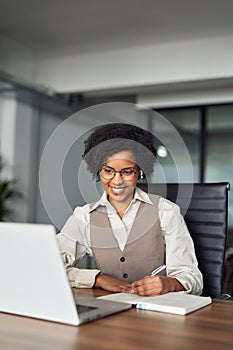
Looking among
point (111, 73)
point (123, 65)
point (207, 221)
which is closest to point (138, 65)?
point (123, 65)

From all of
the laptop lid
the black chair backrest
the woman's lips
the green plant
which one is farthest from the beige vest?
the green plant

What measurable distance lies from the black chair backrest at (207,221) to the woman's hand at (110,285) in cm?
50

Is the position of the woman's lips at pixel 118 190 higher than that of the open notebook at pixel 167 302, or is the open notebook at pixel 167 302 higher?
the woman's lips at pixel 118 190

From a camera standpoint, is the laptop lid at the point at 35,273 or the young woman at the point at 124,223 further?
the young woman at the point at 124,223

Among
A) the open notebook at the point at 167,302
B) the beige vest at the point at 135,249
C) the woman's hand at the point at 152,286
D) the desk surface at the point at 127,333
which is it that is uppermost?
the beige vest at the point at 135,249

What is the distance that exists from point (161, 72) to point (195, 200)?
3648 millimetres

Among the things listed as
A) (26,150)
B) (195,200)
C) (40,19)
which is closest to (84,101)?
(26,150)

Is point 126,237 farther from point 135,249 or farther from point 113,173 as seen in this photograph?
point 113,173

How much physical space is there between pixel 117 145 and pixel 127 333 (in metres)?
0.84

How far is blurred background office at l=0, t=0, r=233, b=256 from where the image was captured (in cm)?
488

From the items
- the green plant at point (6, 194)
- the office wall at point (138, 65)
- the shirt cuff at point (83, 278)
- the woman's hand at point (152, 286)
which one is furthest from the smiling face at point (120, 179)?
the green plant at point (6, 194)

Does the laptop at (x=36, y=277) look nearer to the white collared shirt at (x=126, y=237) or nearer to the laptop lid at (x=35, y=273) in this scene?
the laptop lid at (x=35, y=273)

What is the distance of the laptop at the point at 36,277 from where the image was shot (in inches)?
40.8

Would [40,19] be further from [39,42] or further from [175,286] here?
[175,286]
